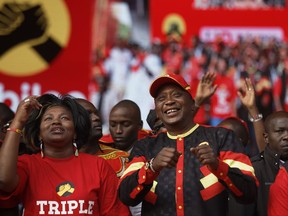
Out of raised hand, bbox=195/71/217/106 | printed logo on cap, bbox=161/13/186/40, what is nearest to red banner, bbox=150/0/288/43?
printed logo on cap, bbox=161/13/186/40

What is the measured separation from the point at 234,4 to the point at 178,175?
1178 cm

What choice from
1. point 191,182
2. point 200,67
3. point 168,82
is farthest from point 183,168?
point 200,67

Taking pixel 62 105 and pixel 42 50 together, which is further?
pixel 42 50

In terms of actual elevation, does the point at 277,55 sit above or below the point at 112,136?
above

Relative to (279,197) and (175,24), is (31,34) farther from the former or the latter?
(175,24)

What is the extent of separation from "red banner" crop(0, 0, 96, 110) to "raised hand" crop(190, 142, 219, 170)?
577 cm

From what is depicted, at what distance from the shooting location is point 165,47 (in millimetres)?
15242

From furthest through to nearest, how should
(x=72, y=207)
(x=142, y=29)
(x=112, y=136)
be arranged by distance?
(x=142, y=29) → (x=112, y=136) → (x=72, y=207)

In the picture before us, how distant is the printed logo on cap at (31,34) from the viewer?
952cm

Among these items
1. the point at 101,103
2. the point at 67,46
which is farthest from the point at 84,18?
the point at 101,103

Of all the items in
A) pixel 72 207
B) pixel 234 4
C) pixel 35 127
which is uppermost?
pixel 234 4

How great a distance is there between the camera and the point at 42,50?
9766mm

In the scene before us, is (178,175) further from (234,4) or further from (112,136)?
(234,4)

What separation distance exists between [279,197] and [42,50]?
6015 millimetres
